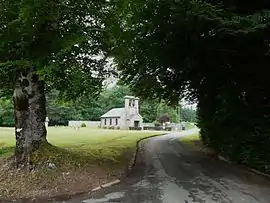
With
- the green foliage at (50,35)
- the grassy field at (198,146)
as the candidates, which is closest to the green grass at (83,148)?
the green foliage at (50,35)

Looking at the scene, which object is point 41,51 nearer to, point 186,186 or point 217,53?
point 186,186

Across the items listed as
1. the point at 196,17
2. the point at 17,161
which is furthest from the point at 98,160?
the point at 196,17

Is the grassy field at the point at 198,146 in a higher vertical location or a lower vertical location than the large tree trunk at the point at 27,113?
lower

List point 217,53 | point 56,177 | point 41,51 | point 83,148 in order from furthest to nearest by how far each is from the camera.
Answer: point 83,148
point 217,53
point 56,177
point 41,51

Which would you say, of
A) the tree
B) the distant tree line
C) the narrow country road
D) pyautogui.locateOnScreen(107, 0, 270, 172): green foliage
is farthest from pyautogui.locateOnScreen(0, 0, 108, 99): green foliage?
the distant tree line

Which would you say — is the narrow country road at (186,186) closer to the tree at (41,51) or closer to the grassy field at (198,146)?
the tree at (41,51)

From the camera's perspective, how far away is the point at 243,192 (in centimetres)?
1059

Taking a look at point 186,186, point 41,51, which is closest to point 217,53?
point 186,186

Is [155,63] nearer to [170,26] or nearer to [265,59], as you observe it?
[170,26]

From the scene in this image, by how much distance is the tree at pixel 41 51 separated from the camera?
1129 cm

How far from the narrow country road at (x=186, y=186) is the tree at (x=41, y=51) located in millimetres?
3940

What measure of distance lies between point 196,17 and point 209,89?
7419 millimetres

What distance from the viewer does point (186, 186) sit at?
1146 cm

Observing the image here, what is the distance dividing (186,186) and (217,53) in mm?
6893
